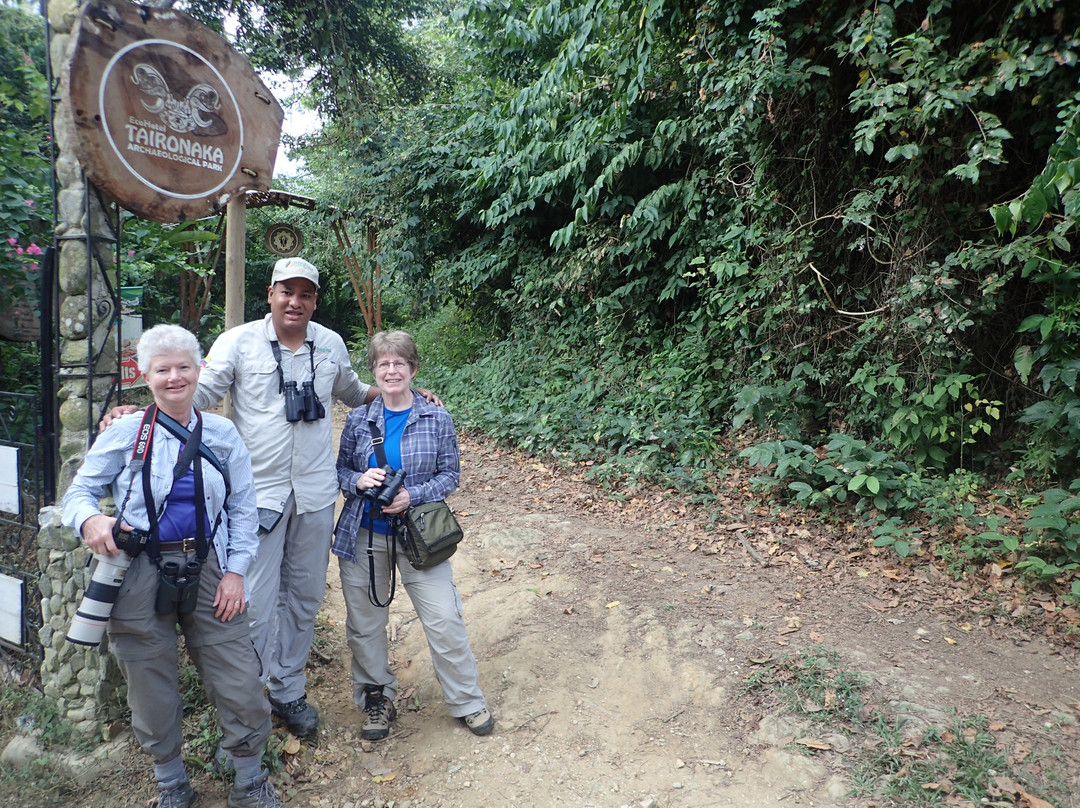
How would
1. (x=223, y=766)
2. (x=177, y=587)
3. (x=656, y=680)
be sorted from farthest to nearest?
(x=656, y=680)
(x=223, y=766)
(x=177, y=587)

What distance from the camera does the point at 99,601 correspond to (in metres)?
2.32

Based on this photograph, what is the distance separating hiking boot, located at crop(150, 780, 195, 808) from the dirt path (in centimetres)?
14

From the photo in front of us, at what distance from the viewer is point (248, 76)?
340cm

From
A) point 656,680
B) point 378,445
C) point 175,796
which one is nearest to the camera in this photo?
point 175,796

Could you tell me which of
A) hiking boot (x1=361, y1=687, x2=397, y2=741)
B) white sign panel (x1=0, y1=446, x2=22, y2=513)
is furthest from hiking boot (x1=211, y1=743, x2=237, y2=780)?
white sign panel (x1=0, y1=446, x2=22, y2=513)

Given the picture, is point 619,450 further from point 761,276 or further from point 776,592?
point 776,592

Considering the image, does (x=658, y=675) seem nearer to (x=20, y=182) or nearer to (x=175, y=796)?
(x=175, y=796)

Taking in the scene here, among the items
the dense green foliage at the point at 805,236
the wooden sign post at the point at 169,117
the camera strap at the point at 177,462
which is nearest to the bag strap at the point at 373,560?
the camera strap at the point at 177,462

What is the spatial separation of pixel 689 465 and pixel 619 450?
87 cm

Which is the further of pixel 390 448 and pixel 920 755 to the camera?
pixel 390 448

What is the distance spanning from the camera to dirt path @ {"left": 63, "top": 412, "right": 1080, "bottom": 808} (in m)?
3.01

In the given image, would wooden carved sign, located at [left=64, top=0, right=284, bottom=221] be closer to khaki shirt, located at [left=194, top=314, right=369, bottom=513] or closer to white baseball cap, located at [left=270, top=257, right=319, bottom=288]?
white baseball cap, located at [left=270, top=257, right=319, bottom=288]

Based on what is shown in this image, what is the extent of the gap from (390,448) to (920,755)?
8.63 feet

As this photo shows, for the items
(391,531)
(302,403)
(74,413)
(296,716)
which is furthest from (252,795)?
(74,413)
